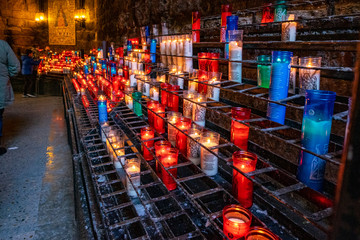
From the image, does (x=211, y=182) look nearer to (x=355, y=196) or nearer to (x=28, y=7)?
(x=355, y=196)

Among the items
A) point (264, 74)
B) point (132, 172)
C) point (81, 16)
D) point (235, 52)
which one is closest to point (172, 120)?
point (132, 172)

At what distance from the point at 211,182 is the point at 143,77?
5.33 ft

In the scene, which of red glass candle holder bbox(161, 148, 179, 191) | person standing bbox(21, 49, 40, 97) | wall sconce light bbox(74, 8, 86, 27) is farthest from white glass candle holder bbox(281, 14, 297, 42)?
wall sconce light bbox(74, 8, 86, 27)

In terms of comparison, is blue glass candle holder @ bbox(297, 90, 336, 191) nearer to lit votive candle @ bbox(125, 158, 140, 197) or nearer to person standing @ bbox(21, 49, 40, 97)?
lit votive candle @ bbox(125, 158, 140, 197)

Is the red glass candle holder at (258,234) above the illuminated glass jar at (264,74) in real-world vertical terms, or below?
below

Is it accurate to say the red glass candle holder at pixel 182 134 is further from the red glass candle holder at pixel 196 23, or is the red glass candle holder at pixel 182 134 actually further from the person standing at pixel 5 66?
the person standing at pixel 5 66

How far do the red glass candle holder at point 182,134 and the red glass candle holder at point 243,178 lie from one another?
0.48m

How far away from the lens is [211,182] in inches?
54.0

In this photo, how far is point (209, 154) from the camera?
60.2 inches

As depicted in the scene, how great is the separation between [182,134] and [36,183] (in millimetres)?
2830

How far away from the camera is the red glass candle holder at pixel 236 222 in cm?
102

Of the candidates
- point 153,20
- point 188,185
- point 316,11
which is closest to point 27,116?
point 153,20

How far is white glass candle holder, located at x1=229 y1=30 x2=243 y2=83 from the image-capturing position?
1.53m

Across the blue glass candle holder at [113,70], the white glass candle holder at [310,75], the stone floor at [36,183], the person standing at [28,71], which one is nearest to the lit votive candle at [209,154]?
the white glass candle holder at [310,75]
